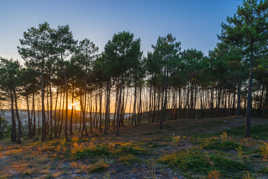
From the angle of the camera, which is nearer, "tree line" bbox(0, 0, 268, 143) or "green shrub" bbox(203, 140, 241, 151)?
"green shrub" bbox(203, 140, 241, 151)

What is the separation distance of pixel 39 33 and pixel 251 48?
961 inches

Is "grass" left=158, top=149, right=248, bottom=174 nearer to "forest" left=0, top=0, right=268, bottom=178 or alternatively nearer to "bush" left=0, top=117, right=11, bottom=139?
"forest" left=0, top=0, right=268, bottom=178

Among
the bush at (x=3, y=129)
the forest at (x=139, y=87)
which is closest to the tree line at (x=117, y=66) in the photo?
the forest at (x=139, y=87)

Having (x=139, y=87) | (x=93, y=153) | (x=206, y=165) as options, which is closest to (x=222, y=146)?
(x=206, y=165)

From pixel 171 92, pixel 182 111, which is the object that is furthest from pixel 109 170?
pixel 182 111

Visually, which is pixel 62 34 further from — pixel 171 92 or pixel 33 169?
pixel 171 92

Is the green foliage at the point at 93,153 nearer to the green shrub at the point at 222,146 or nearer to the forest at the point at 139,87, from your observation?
the forest at the point at 139,87

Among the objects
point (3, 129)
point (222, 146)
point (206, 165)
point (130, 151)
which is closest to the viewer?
point (206, 165)

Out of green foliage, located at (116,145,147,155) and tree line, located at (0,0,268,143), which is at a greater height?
tree line, located at (0,0,268,143)

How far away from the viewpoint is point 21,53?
2089cm

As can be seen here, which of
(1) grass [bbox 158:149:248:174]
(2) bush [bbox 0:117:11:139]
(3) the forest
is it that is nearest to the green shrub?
(3) the forest

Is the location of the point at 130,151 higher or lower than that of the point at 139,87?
lower

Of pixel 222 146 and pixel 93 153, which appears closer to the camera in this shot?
pixel 93 153

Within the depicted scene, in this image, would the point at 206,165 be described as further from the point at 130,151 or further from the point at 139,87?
the point at 139,87
